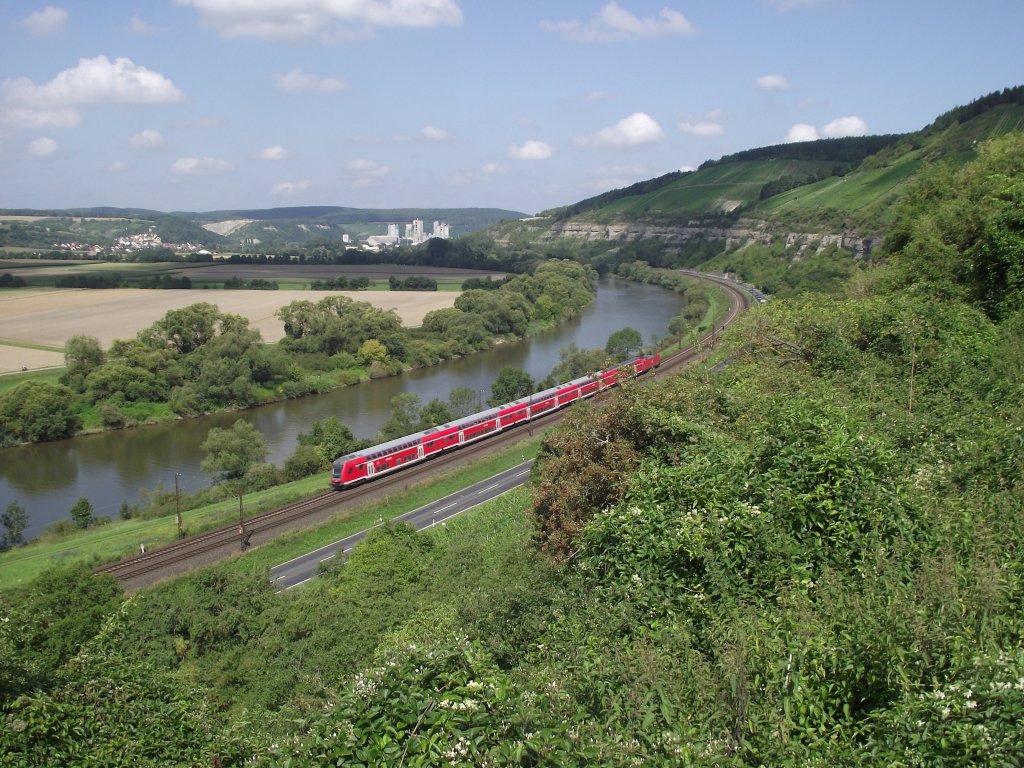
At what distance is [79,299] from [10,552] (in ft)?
182

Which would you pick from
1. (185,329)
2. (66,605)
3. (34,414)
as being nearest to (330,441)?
(34,414)

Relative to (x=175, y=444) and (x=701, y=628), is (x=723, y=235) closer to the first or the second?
(x=175, y=444)

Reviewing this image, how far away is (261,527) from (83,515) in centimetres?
783

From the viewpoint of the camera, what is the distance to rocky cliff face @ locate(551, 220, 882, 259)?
234ft

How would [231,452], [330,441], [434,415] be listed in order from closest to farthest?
[231,452] → [330,441] → [434,415]

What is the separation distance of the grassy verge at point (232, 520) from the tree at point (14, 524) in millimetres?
1620

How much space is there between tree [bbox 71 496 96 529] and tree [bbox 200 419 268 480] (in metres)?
4.49

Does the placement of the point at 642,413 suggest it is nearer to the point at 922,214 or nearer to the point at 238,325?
the point at 922,214

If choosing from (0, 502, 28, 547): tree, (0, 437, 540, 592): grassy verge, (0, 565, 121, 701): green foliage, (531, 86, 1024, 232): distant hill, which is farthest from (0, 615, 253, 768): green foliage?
(531, 86, 1024, 232): distant hill

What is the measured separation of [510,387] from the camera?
3809cm

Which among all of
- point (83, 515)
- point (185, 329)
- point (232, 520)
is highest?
point (185, 329)

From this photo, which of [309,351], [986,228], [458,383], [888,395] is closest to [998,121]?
[458,383]

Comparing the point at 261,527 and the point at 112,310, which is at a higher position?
the point at 112,310

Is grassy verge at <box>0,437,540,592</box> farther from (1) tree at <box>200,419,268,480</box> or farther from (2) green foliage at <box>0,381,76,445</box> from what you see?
(2) green foliage at <box>0,381,76,445</box>
